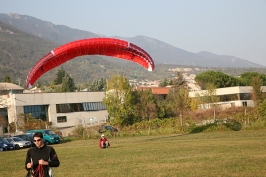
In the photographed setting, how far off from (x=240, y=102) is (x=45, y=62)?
60.2 metres

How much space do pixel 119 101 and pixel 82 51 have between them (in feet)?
111

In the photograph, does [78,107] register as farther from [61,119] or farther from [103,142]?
[103,142]

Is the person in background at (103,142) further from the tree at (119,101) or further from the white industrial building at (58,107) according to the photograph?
the white industrial building at (58,107)

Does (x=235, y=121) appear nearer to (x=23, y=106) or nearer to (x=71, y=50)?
(x=71, y=50)

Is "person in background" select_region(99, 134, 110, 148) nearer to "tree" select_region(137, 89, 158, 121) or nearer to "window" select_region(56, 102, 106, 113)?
"tree" select_region(137, 89, 158, 121)

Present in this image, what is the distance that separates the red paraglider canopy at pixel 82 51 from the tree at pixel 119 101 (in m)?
31.9

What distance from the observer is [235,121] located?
1494 inches

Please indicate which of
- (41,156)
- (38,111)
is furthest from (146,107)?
(41,156)

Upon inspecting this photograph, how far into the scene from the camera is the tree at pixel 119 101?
60.6 metres

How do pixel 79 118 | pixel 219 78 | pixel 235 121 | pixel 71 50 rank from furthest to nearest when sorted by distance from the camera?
pixel 219 78, pixel 79 118, pixel 235 121, pixel 71 50

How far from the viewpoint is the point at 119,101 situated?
2429 inches

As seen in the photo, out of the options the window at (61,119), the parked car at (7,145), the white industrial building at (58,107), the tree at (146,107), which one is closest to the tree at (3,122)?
the white industrial building at (58,107)

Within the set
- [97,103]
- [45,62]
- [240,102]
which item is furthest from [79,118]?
[45,62]

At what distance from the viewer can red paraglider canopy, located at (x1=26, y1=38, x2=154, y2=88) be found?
27328 millimetres
